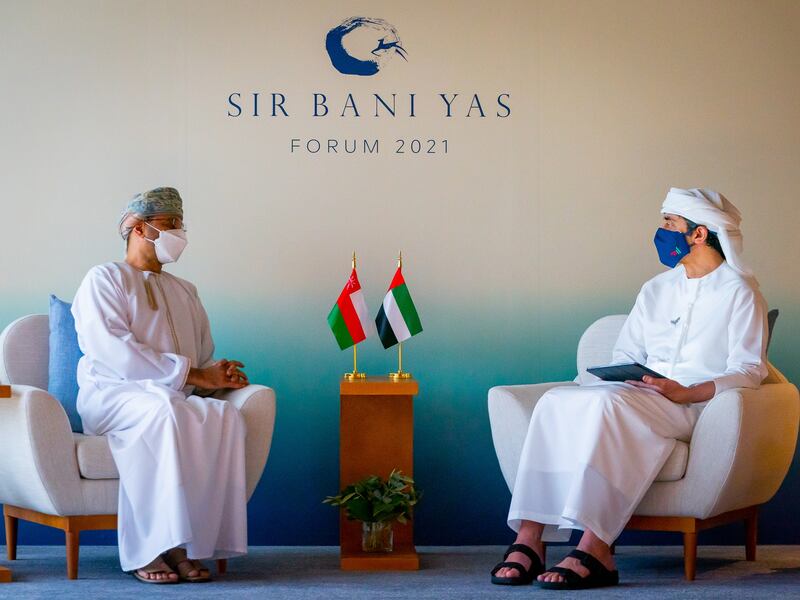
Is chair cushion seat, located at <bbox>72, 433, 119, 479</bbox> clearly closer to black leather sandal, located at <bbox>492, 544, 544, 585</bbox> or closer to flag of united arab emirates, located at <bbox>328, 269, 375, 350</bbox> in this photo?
flag of united arab emirates, located at <bbox>328, 269, 375, 350</bbox>

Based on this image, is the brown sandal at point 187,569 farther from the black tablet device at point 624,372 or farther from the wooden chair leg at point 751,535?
the wooden chair leg at point 751,535

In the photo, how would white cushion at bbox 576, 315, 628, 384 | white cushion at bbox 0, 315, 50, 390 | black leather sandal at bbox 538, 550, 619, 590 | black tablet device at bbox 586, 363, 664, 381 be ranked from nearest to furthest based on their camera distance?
black leather sandal at bbox 538, 550, 619, 590 < black tablet device at bbox 586, 363, 664, 381 < white cushion at bbox 0, 315, 50, 390 < white cushion at bbox 576, 315, 628, 384

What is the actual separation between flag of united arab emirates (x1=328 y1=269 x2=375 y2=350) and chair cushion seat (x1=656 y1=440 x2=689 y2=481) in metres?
1.42

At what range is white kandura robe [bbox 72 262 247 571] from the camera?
4070 millimetres

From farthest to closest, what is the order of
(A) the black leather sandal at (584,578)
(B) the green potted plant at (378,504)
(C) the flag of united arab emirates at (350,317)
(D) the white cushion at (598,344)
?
1. (D) the white cushion at (598,344)
2. (C) the flag of united arab emirates at (350,317)
3. (B) the green potted plant at (378,504)
4. (A) the black leather sandal at (584,578)

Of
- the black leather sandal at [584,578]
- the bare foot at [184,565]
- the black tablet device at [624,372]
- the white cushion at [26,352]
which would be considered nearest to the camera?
the black leather sandal at [584,578]

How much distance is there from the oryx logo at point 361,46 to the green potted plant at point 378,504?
6.64ft

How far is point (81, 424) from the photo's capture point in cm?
451

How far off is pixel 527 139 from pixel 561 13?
646mm

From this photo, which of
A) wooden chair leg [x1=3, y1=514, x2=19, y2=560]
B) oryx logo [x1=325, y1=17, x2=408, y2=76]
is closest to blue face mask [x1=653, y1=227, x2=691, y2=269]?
oryx logo [x1=325, y1=17, x2=408, y2=76]

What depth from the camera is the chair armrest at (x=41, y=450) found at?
159 inches

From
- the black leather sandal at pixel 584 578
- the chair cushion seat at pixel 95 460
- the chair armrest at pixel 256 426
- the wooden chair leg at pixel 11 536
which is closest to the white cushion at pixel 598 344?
the black leather sandal at pixel 584 578

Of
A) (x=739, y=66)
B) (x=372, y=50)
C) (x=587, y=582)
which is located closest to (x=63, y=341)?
(x=372, y=50)

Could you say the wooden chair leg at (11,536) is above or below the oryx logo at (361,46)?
below
